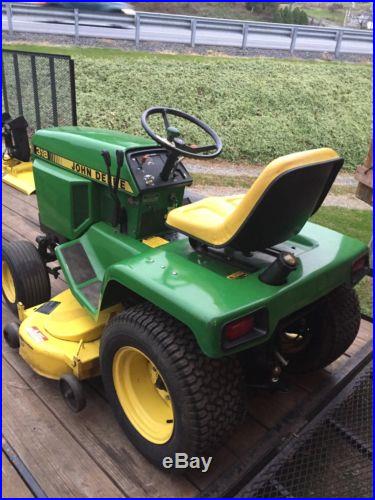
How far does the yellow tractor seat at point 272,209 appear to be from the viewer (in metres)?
1.62

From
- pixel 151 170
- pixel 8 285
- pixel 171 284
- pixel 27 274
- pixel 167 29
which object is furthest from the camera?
pixel 167 29

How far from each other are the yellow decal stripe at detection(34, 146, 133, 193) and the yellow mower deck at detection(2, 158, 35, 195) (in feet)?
2.43

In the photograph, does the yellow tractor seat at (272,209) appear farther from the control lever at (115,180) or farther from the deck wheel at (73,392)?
the deck wheel at (73,392)

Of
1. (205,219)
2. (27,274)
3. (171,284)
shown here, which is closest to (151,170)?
(205,219)

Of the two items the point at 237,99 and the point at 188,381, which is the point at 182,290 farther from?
the point at 237,99

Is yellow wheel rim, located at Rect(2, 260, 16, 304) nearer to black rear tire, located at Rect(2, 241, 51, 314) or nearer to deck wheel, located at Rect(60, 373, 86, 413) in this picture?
black rear tire, located at Rect(2, 241, 51, 314)

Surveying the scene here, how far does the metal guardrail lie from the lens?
9.80 metres

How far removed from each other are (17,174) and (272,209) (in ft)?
9.21

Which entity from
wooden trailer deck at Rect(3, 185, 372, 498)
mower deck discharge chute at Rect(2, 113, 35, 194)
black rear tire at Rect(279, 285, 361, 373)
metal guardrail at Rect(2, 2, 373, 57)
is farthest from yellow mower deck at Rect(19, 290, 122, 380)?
metal guardrail at Rect(2, 2, 373, 57)

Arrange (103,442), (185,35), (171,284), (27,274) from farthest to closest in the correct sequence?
(185,35)
(27,274)
(103,442)
(171,284)

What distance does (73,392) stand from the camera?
82.7 inches

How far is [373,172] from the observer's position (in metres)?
3.33

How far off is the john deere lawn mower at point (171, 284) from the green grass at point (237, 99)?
4.86 metres

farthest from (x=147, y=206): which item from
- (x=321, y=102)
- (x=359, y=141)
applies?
(x=321, y=102)
